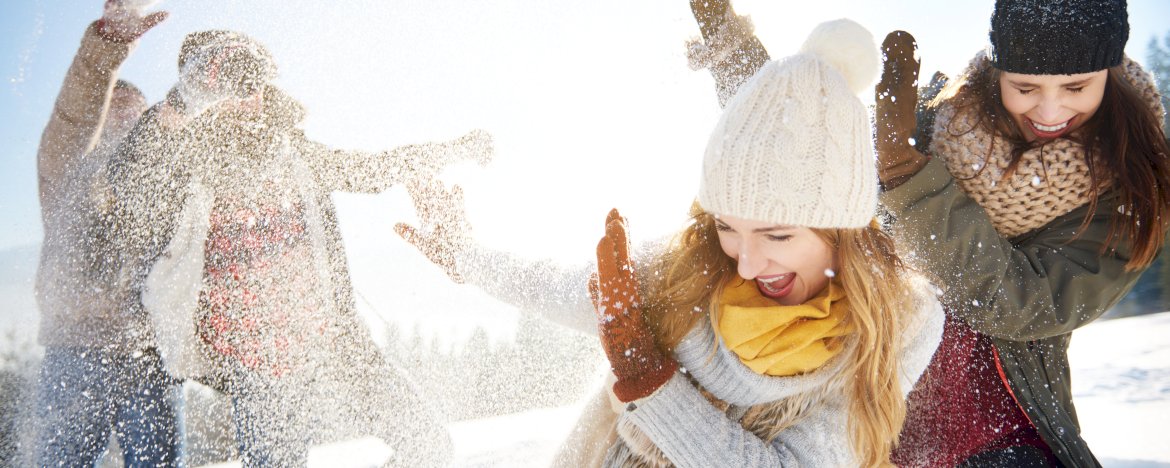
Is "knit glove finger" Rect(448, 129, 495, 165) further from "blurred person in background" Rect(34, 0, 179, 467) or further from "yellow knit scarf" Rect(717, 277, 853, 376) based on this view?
"blurred person in background" Rect(34, 0, 179, 467)

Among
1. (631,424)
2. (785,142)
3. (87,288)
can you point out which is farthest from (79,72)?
(785,142)

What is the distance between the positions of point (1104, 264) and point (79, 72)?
310 cm

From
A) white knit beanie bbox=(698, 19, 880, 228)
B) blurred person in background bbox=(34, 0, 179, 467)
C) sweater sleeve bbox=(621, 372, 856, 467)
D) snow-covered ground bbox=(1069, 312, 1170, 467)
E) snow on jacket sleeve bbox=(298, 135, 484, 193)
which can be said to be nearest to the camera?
white knit beanie bbox=(698, 19, 880, 228)

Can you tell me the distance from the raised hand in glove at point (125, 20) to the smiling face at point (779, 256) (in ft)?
6.73

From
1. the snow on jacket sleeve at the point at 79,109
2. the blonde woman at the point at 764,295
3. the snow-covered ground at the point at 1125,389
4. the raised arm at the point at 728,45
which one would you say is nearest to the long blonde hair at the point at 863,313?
the blonde woman at the point at 764,295

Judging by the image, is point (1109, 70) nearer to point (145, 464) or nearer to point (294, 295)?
point (294, 295)

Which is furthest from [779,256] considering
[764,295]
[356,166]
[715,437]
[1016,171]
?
[356,166]

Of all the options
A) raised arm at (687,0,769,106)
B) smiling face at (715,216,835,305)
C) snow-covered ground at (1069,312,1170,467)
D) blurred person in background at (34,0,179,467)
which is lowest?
snow-covered ground at (1069,312,1170,467)

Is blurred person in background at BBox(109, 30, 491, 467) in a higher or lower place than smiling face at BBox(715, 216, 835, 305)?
lower

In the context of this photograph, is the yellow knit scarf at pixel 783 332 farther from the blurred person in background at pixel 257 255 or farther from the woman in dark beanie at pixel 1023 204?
the blurred person in background at pixel 257 255

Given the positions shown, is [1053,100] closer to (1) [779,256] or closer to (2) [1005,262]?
(2) [1005,262]

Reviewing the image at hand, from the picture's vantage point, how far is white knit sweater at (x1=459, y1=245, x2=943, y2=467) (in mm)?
1479

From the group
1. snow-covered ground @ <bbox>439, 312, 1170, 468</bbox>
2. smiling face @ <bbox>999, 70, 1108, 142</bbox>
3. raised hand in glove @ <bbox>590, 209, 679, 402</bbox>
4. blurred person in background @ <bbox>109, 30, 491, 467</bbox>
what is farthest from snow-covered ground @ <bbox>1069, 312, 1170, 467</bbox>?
blurred person in background @ <bbox>109, 30, 491, 467</bbox>

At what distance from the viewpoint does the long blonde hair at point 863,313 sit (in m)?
1.57
